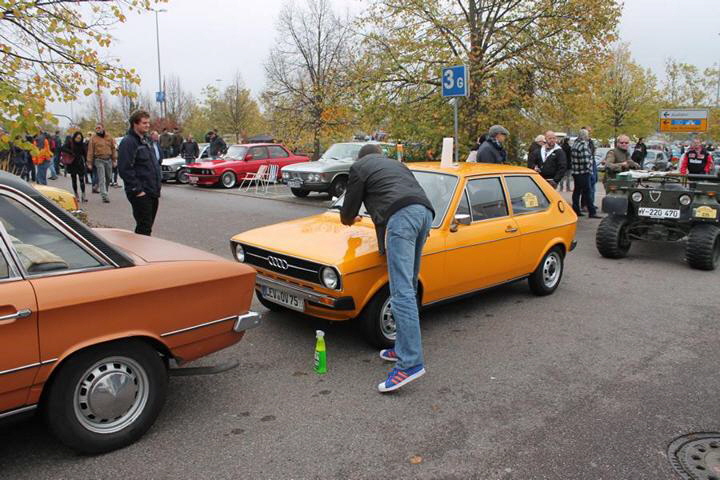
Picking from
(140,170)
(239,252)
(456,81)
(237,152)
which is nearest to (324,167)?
(237,152)

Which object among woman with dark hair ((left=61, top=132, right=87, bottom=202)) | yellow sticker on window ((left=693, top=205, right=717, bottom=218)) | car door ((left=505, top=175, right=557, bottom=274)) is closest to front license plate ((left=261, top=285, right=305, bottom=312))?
car door ((left=505, top=175, right=557, bottom=274))

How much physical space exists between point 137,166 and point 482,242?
13.0 feet

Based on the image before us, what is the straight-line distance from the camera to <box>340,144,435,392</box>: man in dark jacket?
167 inches

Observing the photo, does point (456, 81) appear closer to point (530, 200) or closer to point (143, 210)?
point (530, 200)

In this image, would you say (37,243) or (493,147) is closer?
(37,243)

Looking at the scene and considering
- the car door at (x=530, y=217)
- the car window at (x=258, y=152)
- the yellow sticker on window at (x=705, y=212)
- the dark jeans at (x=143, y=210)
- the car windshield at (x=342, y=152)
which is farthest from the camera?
the car window at (x=258, y=152)

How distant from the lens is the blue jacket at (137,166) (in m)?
6.53

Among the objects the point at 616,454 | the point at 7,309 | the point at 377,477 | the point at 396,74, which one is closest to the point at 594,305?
the point at 616,454

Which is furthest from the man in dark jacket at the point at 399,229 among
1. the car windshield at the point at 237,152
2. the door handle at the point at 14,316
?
the car windshield at the point at 237,152

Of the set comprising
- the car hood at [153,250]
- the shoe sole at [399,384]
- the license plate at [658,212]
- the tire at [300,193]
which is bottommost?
the shoe sole at [399,384]

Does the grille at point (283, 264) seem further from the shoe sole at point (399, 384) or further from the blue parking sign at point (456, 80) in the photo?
the blue parking sign at point (456, 80)

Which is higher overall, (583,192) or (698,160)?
(698,160)

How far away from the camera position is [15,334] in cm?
285

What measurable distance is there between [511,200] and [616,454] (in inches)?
130
